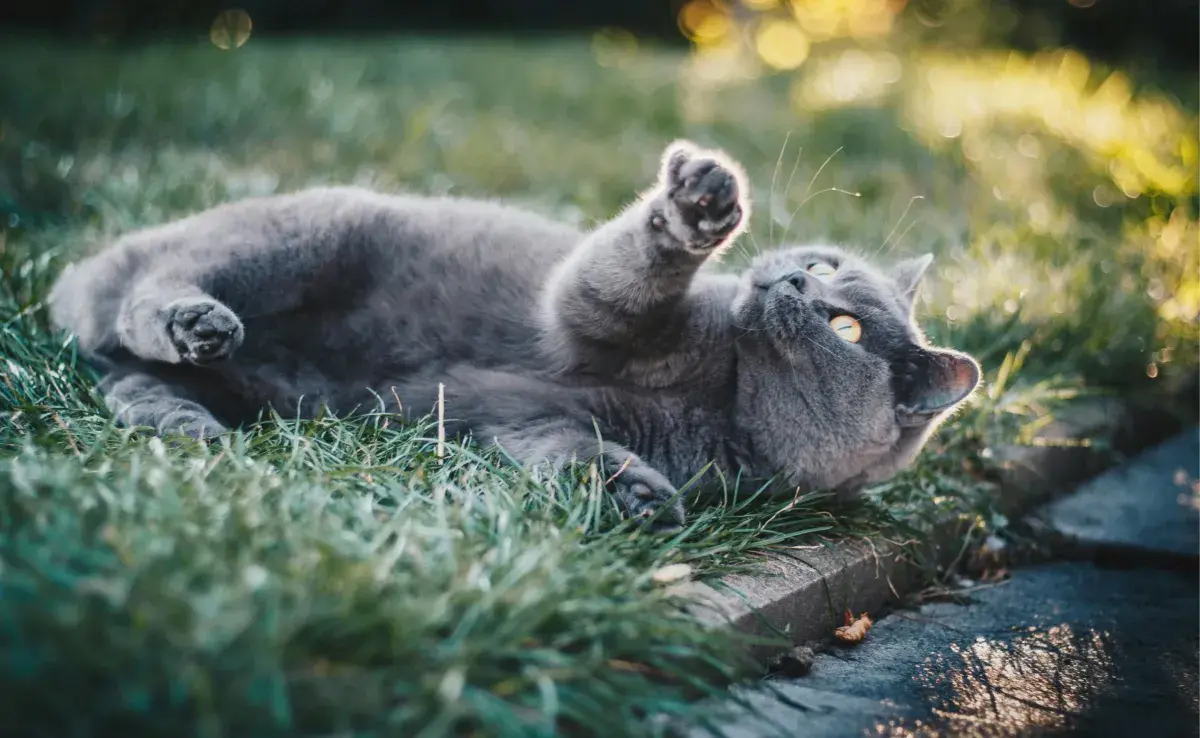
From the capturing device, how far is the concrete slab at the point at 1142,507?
2.58 m

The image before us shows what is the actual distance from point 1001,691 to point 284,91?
473 centimetres

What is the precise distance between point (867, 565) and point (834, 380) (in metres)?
0.39

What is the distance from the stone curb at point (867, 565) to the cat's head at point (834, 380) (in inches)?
7.4

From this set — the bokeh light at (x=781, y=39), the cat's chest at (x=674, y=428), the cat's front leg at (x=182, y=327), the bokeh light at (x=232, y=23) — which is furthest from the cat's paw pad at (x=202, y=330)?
the bokeh light at (x=781, y=39)

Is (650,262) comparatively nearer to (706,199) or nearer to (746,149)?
(706,199)

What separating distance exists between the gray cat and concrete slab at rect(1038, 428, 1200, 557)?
0.74 m

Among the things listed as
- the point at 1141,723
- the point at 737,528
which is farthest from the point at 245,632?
the point at 1141,723

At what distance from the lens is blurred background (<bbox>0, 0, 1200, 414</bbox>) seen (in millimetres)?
3398

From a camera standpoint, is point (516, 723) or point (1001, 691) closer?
point (516, 723)

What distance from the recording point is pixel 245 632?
47.7 inches

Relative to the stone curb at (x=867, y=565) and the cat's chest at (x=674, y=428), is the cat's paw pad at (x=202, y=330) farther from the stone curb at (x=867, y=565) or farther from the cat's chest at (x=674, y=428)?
the stone curb at (x=867, y=565)

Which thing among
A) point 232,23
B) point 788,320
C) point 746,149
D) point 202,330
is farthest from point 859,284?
point 232,23

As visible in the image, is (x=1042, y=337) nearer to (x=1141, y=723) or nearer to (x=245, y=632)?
(x=1141, y=723)

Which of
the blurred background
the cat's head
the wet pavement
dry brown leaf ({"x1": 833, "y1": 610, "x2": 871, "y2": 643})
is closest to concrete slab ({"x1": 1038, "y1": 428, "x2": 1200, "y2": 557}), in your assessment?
the wet pavement
